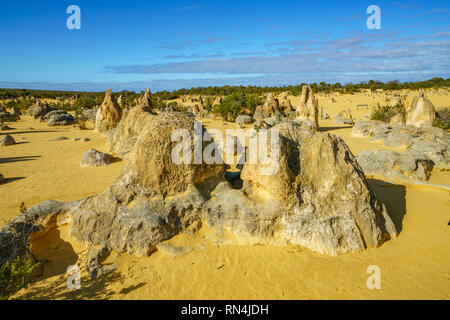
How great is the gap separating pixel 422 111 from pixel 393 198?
11.8 meters

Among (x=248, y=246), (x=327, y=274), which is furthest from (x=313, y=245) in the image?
(x=248, y=246)

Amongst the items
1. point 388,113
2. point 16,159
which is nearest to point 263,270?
point 16,159

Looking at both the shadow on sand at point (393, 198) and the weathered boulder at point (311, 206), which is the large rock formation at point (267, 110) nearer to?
the shadow on sand at point (393, 198)

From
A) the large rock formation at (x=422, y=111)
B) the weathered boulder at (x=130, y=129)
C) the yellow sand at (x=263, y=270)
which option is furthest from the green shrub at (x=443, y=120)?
the weathered boulder at (x=130, y=129)

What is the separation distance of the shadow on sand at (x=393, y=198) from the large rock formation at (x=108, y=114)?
1661cm

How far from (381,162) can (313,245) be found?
5473 mm

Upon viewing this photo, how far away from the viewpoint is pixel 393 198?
23.0 ft

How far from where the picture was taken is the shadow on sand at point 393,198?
601cm

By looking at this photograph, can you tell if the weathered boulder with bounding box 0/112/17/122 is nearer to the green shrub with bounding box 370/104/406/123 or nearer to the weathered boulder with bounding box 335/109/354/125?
the weathered boulder with bounding box 335/109/354/125

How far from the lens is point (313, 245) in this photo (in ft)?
16.1

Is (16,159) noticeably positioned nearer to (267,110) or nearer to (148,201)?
(148,201)

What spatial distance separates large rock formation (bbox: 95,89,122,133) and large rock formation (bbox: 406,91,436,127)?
19101 millimetres
